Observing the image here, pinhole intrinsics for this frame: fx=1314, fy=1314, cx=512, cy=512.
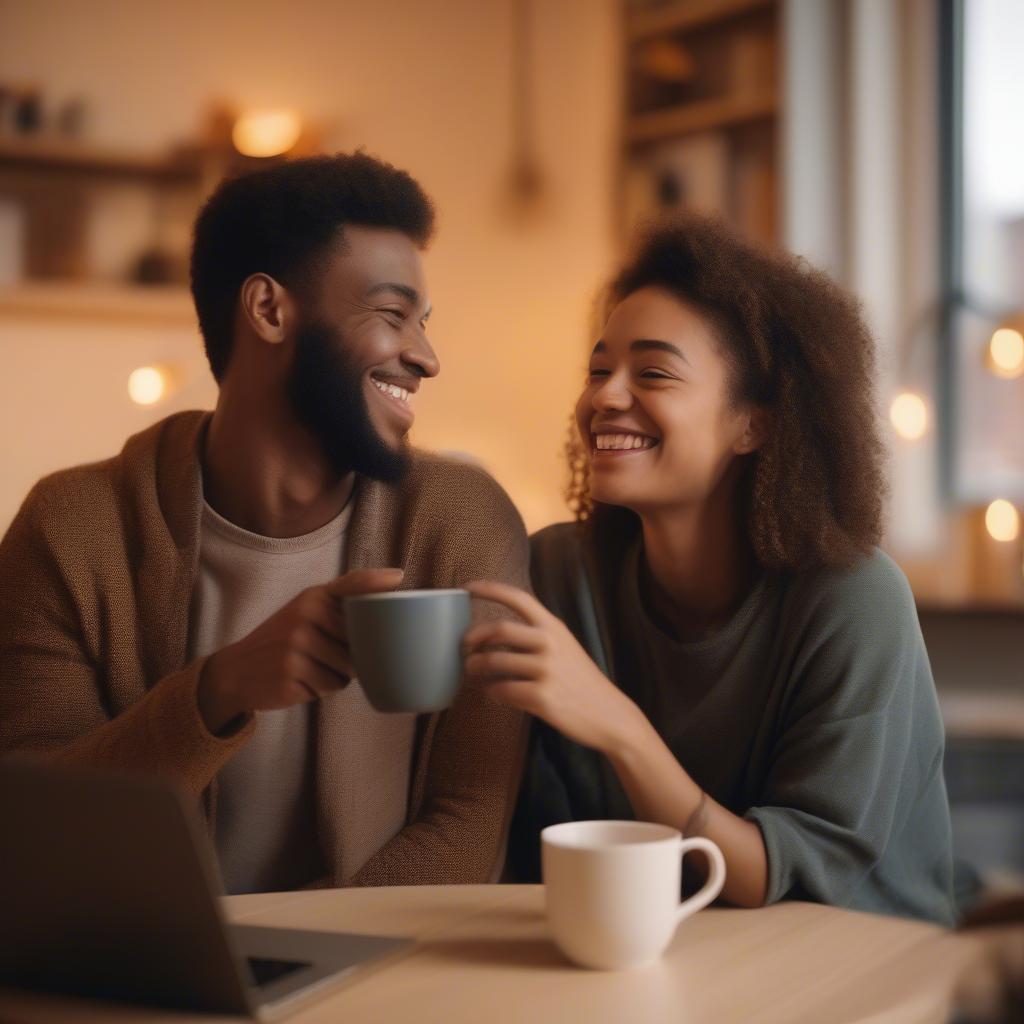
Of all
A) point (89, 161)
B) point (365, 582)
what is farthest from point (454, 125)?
point (365, 582)

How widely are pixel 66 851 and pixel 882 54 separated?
286cm

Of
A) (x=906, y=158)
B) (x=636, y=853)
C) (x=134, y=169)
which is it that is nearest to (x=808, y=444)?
(x=636, y=853)

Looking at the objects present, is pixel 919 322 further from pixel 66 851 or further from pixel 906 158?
pixel 66 851

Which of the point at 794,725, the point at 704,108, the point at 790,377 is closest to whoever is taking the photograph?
the point at 794,725

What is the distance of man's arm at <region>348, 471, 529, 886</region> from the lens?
1258 mm

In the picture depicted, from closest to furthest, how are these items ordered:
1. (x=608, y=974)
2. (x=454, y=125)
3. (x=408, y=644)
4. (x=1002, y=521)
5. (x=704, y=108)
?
1. (x=608, y=974)
2. (x=408, y=644)
3. (x=1002, y=521)
4. (x=704, y=108)
5. (x=454, y=125)

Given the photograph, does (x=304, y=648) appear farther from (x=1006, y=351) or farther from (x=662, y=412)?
(x=1006, y=351)

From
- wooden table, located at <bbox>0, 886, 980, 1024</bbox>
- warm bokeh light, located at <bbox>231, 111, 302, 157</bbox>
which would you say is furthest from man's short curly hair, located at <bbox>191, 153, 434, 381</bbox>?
warm bokeh light, located at <bbox>231, 111, 302, 157</bbox>

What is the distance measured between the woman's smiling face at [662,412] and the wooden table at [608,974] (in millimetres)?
519

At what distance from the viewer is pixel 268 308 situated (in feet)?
5.14

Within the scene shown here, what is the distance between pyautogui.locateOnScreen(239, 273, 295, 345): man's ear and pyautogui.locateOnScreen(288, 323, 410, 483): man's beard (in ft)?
0.10

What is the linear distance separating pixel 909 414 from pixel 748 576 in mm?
1619

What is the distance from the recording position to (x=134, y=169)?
11.3 feet

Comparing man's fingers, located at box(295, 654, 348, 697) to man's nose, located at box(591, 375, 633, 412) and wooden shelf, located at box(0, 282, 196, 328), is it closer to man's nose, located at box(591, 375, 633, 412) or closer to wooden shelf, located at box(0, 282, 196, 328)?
man's nose, located at box(591, 375, 633, 412)
